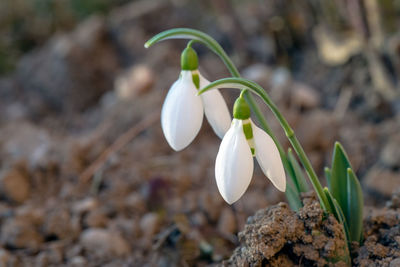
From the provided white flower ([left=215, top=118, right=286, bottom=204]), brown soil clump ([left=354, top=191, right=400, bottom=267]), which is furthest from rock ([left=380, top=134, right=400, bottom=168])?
white flower ([left=215, top=118, right=286, bottom=204])

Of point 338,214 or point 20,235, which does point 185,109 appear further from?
point 20,235

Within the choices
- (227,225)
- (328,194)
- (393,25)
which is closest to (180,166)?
(227,225)

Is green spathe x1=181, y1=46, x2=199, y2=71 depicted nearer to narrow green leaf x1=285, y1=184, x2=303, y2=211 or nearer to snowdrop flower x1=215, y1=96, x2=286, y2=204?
snowdrop flower x1=215, y1=96, x2=286, y2=204

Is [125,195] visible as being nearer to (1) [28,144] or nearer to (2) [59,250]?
(2) [59,250]

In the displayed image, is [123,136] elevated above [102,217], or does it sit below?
above

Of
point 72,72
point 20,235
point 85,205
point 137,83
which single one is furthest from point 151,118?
point 72,72
